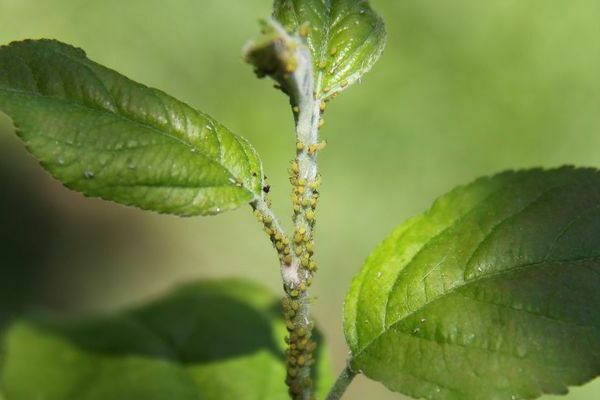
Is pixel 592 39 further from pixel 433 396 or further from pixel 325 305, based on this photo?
pixel 433 396

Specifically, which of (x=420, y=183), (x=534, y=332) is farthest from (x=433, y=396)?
(x=420, y=183)

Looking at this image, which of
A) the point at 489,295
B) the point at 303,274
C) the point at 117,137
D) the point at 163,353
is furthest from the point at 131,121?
the point at 163,353

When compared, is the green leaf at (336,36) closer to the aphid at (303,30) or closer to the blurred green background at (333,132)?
the aphid at (303,30)

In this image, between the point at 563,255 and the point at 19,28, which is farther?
the point at 19,28

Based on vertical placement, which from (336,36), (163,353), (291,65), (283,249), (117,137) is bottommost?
(163,353)

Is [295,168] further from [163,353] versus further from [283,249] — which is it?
[163,353]
